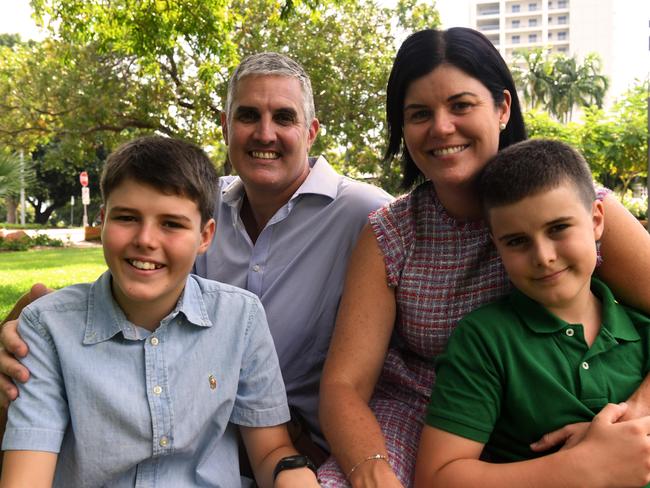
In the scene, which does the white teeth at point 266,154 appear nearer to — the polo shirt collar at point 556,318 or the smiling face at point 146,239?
the smiling face at point 146,239

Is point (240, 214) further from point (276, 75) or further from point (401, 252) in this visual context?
point (401, 252)

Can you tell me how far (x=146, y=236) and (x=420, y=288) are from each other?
924mm

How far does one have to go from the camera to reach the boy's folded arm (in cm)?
182

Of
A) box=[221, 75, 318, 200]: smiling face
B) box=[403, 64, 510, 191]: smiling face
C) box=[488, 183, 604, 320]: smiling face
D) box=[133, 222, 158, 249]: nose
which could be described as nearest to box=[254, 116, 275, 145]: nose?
box=[221, 75, 318, 200]: smiling face

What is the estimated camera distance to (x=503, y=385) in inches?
75.7

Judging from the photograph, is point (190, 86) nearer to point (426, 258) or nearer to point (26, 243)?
point (26, 243)

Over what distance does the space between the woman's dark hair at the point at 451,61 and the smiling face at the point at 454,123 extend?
26 millimetres

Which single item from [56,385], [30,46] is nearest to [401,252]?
[56,385]

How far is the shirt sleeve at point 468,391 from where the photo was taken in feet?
6.11

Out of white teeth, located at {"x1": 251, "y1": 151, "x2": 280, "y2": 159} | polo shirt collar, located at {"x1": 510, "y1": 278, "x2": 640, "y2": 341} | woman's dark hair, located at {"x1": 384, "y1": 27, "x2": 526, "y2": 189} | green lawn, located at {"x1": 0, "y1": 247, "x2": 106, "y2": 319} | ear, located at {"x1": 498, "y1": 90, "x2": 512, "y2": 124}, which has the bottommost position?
green lawn, located at {"x1": 0, "y1": 247, "x2": 106, "y2": 319}

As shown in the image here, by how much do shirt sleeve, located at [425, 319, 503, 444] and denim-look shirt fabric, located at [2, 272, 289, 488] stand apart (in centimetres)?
61

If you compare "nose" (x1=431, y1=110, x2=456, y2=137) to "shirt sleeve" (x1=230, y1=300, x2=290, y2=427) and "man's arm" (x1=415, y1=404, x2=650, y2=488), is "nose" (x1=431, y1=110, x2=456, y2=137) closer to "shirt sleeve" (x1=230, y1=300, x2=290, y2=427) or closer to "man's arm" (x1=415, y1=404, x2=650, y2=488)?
"shirt sleeve" (x1=230, y1=300, x2=290, y2=427)

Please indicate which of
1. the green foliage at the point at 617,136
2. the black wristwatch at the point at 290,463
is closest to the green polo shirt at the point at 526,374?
the black wristwatch at the point at 290,463

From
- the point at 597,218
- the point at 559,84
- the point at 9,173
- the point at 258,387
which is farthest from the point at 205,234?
the point at 559,84
